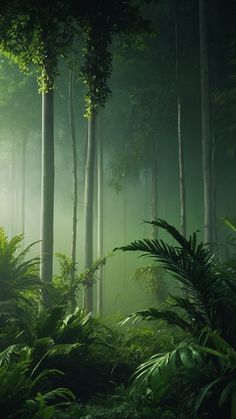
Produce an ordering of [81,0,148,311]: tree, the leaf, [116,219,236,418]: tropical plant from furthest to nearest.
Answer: [81,0,148,311]: tree < [116,219,236,418]: tropical plant < the leaf

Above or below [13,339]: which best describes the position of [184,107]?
above

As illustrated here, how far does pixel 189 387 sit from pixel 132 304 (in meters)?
15.0

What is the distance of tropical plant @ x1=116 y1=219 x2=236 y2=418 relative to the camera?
13.4 ft

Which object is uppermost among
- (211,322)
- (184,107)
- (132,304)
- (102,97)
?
(184,107)

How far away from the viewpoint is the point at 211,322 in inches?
185

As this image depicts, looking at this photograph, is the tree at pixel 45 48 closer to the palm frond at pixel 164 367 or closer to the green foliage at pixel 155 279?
the green foliage at pixel 155 279

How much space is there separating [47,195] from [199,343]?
18.3 feet

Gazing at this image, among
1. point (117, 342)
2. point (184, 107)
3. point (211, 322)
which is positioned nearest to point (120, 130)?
point (184, 107)

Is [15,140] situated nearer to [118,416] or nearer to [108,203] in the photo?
[108,203]

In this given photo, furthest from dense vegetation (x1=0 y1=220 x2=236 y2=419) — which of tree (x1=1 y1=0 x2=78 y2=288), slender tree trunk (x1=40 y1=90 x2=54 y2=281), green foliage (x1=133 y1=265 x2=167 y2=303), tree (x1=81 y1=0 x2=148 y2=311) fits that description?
green foliage (x1=133 y1=265 x2=167 y2=303)

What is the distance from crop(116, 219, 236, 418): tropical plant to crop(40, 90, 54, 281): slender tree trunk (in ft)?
14.8

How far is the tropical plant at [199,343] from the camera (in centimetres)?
409

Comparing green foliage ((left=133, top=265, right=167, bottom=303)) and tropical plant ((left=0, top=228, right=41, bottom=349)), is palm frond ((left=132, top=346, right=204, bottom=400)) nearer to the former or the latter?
tropical plant ((left=0, top=228, right=41, bottom=349))

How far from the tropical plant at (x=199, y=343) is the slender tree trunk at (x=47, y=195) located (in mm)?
4518
